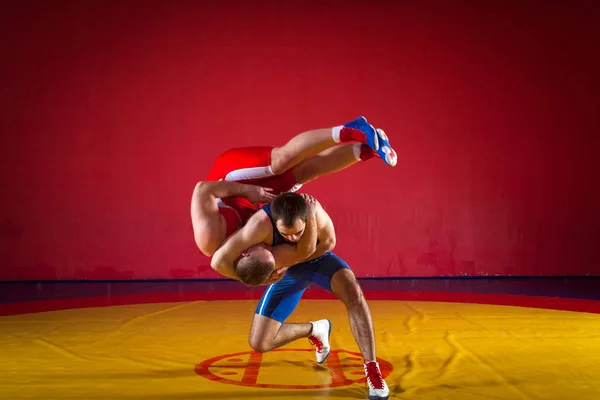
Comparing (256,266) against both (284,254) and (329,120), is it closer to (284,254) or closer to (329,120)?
(284,254)

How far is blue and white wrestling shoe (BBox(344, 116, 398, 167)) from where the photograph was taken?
136 inches

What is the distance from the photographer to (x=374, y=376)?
2.90 meters

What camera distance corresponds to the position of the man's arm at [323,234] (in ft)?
10.7

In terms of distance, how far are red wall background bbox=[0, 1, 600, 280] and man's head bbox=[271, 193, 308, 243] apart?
476 cm

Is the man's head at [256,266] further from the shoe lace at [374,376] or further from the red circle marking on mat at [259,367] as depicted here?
the shoe lace at [374,376]

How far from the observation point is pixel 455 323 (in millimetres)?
4648

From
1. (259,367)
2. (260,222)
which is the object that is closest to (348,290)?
(260,222)

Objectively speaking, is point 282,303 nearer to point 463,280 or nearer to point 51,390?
point 51,390

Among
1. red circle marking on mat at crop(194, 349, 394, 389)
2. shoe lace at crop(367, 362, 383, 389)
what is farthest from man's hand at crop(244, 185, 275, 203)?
shoe lace at crop(367, 362, 383, 389)

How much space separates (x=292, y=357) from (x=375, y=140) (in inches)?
50.3

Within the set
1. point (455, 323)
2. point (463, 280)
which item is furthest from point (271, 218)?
point (463, 280)

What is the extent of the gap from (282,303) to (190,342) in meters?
0.83

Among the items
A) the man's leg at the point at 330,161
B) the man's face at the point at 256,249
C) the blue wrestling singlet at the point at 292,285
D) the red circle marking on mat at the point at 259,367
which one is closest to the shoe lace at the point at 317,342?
the red circle marking on mat at the point at 259,367

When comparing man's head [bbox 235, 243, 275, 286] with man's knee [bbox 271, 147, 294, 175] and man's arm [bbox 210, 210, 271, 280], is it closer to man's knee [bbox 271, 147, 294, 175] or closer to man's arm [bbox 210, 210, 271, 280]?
man's arm [bbox 210, 210, 271, 280]
